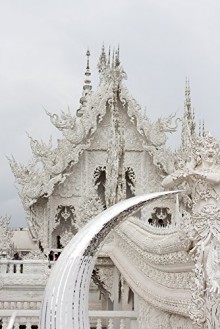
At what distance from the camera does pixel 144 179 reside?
999 cm

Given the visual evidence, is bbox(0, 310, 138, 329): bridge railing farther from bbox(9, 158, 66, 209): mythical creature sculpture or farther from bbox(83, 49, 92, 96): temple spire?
bbox(83, 49, 92, 96): temple spire

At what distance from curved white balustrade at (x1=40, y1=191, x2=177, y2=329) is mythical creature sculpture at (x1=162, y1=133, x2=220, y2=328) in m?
0.72

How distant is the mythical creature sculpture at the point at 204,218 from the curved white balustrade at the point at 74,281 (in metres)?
0.72

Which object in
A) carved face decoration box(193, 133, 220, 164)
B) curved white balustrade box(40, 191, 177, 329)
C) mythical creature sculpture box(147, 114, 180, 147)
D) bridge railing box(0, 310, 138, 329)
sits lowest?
bridge railing box(0, 310, 138, 329)

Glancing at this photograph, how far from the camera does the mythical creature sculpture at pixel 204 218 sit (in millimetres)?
2123

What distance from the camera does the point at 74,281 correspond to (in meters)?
1.37

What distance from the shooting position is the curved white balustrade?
1333mm

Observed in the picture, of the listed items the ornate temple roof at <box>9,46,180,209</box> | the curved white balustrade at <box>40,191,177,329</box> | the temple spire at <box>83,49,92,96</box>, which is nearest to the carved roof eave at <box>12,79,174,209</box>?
the ornate temple roof at <box>9,46,180,209</box>

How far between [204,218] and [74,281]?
0.90 m

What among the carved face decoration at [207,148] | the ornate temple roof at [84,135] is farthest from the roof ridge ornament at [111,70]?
the carved face decoration at [207,148]

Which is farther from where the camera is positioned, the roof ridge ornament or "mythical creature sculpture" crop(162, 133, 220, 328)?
the roof ridge ornament

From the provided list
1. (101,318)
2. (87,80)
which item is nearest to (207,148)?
(101,318)

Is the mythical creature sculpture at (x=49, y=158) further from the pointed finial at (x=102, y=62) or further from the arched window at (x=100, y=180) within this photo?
the pointed finial at (x=102, y=62)

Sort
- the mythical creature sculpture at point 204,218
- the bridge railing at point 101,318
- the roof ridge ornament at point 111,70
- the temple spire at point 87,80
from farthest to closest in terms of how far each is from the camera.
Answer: the temple spire at point 87,80, the roof ridge ornament at point 111,70, the bridge railing at point 101,318, the mythical creature sculpture at point 204,218
